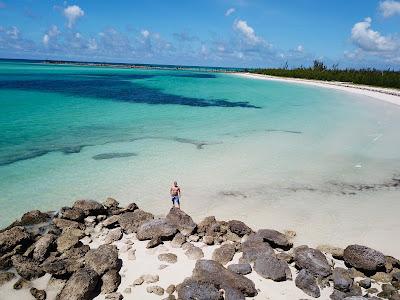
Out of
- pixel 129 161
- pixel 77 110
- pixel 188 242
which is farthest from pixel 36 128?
pixel 188 242

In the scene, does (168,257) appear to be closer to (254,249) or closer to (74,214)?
(254,249)

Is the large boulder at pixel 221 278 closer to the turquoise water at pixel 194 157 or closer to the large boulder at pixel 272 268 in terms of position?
the large boulder at pixel 272 268

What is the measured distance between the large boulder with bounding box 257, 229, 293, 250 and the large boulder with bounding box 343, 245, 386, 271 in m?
1.62

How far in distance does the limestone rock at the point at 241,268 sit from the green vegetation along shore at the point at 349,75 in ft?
204

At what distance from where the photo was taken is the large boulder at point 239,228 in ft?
A: 37.2

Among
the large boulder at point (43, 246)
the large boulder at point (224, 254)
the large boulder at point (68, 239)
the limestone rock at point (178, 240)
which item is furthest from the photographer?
the limestone rock at point (178, 240)

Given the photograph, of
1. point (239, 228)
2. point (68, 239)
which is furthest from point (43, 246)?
point (239, 228)

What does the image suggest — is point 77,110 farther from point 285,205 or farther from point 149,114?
point 285,205

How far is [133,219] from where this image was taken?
11.8 m

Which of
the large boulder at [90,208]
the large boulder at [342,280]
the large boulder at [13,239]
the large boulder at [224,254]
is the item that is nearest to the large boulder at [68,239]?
the large boulder at [13,239]

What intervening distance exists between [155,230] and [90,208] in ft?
8.76

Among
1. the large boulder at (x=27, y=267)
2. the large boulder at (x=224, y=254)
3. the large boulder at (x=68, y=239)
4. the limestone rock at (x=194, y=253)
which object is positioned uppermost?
the large boulder at (x=224, y=254)

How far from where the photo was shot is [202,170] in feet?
57.3

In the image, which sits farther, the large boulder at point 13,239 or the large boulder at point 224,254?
the large boulder at point 13,239
